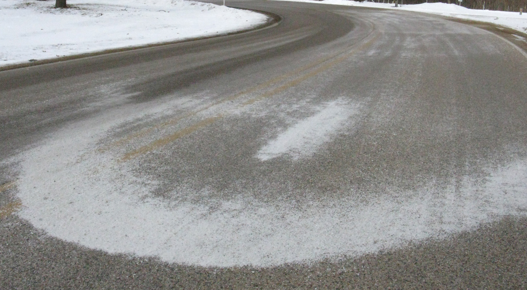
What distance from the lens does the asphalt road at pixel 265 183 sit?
2375 mm

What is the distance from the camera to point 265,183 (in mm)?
3369

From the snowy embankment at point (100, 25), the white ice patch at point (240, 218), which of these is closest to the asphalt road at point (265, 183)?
the white ice patch at point (240, 218)

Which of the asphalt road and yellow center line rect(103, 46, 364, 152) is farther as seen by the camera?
yellow center line rect(103, 46, 364, 152)

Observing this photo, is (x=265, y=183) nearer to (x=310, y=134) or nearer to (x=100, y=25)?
(x=310, y=134)

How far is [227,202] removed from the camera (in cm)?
307

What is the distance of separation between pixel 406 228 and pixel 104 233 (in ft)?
5.95

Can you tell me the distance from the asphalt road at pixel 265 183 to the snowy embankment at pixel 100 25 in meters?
5.60

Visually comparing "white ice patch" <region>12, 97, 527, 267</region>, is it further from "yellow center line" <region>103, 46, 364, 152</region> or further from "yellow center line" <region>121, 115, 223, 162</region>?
"yellow center line" <region>103, 46, 364, 152</region>

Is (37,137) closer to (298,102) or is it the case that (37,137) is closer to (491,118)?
(298,102)

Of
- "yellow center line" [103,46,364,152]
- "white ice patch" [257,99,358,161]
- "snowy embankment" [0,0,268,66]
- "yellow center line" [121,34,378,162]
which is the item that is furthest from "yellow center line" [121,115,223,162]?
"snowy embankment" [0,0,268,66]

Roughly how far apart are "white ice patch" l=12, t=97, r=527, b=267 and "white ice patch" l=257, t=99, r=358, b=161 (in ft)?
3.20

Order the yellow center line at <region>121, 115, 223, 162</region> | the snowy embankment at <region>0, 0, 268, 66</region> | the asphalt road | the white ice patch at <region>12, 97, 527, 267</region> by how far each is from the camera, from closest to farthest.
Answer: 1. the asphalt road
2. the white ice patch at <region>12, 97, 527, 267</region>
3. the yellow center line at <region>121, 115, 223, 162</region>
4. the snowy embankment at <region>0, 0, 268, 66</region>

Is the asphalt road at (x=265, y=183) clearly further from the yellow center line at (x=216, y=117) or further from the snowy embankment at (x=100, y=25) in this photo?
the snowy embankment at (x=100, y=25)

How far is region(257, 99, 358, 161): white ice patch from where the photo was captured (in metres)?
4.01
